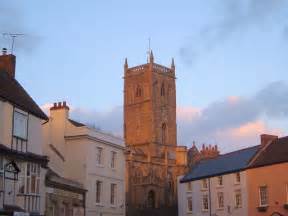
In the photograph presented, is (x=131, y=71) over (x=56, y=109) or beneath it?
over

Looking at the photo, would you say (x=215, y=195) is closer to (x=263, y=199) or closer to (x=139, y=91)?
(x=263, y=199)

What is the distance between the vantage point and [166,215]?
77.1 metres

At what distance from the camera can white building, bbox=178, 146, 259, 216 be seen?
182 ft

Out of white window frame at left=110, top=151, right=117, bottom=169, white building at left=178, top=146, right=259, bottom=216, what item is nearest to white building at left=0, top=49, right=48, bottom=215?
white window frame at left=110, top=151, right=117, bottom=169

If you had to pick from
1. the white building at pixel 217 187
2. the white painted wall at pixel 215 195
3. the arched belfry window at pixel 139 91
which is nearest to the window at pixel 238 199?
the white building at pixel 217 187

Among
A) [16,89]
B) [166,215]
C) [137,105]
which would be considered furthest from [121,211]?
[137,105]

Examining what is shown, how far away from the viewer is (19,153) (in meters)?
30.2

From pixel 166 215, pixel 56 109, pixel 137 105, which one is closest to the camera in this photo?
pixel 56 109

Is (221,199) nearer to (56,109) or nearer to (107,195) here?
(107,195)

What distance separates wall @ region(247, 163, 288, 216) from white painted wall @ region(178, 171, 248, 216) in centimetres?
95

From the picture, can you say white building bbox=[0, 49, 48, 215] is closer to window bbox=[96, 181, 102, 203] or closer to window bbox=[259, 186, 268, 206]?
window bbox=[96, 181, 102, 203]

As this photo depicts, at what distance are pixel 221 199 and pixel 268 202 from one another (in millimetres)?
7144

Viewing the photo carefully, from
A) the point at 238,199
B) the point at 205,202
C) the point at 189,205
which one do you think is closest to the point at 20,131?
the point at 238,199

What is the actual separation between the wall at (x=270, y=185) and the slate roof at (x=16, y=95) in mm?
24476
